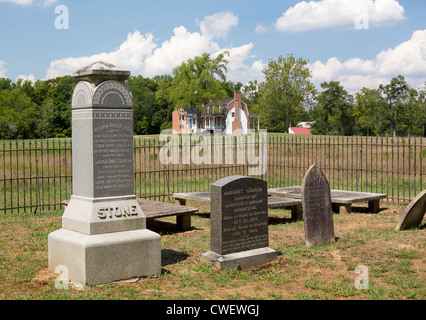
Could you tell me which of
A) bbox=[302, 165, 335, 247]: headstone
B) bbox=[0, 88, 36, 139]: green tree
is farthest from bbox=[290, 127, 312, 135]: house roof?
bbox=[302, 165, 335, 247]: headstone

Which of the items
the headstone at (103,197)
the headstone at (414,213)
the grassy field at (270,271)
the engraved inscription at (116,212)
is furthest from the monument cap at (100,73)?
the headstone at (414,213)

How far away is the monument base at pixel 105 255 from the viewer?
6348mm

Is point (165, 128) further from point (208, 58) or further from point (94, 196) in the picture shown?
point (94, 196)

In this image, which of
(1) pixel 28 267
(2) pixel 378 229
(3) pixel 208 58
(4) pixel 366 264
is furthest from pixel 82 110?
(3) pixel 208 58

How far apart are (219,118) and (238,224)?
2692 inches

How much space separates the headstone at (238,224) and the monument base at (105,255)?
1038 millimetres

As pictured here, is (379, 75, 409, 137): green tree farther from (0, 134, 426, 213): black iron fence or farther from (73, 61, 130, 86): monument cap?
(73, 61, 130, 86): monument cap

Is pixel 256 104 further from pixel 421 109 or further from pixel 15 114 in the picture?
pixel 15 114

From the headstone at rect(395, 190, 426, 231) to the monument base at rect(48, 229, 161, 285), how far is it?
19.2 feet

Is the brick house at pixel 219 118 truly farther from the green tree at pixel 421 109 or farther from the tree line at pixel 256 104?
the green tree at pixel 421 109

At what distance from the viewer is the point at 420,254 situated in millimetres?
8070

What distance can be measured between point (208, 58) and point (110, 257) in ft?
198

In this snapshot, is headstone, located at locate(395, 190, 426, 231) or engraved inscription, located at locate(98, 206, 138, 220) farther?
headstone, located at locate(395, 190, 426, 231)

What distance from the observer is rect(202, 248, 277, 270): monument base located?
23.9 feet
